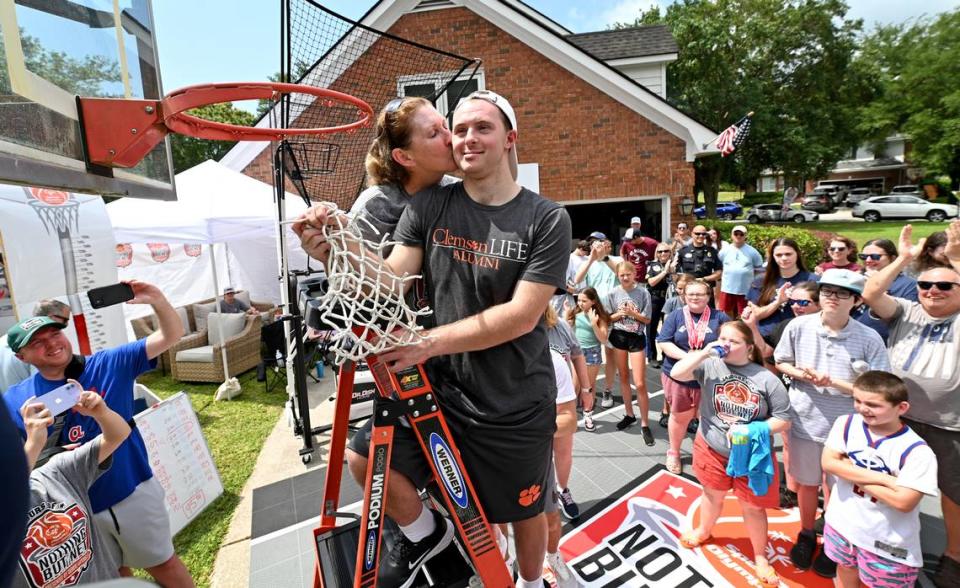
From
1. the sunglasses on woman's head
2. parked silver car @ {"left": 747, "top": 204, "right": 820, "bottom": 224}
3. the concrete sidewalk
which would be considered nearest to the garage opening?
the concrete sidewalk

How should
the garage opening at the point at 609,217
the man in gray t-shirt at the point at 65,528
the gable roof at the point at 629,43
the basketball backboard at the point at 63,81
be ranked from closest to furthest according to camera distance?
the basketball backboard at the point at 63,81, the man in gray t-shirt at the point at 65,528, the gable roof at the point at 629,43, the garage opening at the point at 609,217

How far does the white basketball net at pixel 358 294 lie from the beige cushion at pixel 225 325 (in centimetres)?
792

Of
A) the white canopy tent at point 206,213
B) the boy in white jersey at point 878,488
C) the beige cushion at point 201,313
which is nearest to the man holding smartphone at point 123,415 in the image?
the white canopy tent at point 206,213

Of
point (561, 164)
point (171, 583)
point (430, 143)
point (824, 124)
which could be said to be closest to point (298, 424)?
point (171, 583)

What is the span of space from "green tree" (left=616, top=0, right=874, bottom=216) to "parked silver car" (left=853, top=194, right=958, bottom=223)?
4590 mm

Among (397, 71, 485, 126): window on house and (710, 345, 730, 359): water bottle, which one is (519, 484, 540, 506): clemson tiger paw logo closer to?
(710, 345, 730, 359): water bottle

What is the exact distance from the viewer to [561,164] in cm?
1073

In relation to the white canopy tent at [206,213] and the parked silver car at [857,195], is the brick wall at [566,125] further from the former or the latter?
the parked silver car at [857,195]

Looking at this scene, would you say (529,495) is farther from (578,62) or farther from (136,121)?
(578,62)

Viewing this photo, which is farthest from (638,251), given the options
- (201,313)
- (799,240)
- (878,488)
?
(201,313)

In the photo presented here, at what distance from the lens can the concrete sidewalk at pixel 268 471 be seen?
354 centimetres

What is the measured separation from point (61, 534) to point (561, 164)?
400 inches

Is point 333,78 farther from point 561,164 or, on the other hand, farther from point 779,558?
point 779,558

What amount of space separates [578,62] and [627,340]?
291 inches
